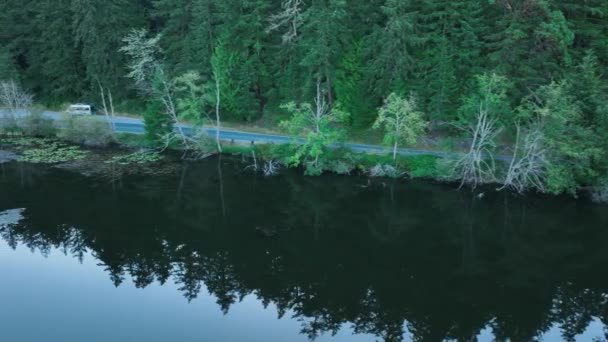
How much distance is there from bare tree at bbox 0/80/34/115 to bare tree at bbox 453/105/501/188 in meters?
42.8

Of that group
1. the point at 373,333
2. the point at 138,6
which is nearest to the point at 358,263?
the point at 373,333

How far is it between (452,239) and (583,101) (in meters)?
14.5

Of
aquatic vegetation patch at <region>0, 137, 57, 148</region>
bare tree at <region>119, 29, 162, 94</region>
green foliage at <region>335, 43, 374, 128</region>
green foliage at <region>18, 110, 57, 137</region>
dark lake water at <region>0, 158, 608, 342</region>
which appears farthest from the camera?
green foliage at <region>18, 110, 57, 137</region>

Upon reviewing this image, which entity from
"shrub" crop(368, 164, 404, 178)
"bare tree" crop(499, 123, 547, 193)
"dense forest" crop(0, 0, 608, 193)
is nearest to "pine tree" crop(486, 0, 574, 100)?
"dense forest" crop(0, 0, 608, 193)

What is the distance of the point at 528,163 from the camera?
37.1 metres

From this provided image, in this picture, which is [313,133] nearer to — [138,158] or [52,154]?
[138,158]

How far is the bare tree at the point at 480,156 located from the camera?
124 feet

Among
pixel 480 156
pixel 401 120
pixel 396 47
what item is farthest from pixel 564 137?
pixel 396 47

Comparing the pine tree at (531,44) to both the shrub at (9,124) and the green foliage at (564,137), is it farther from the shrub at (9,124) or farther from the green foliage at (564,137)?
the shrub at (9,124)

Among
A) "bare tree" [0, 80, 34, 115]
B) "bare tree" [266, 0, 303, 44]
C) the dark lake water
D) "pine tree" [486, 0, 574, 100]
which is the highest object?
"bare tree" [266, 0, 303, 44]

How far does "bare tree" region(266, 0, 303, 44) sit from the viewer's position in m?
46.1

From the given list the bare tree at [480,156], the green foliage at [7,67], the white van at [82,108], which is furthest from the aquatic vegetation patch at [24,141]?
the bare tree at [480,156]

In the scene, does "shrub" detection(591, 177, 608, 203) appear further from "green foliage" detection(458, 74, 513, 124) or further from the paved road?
the paved road

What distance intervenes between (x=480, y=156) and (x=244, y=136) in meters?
21.9
